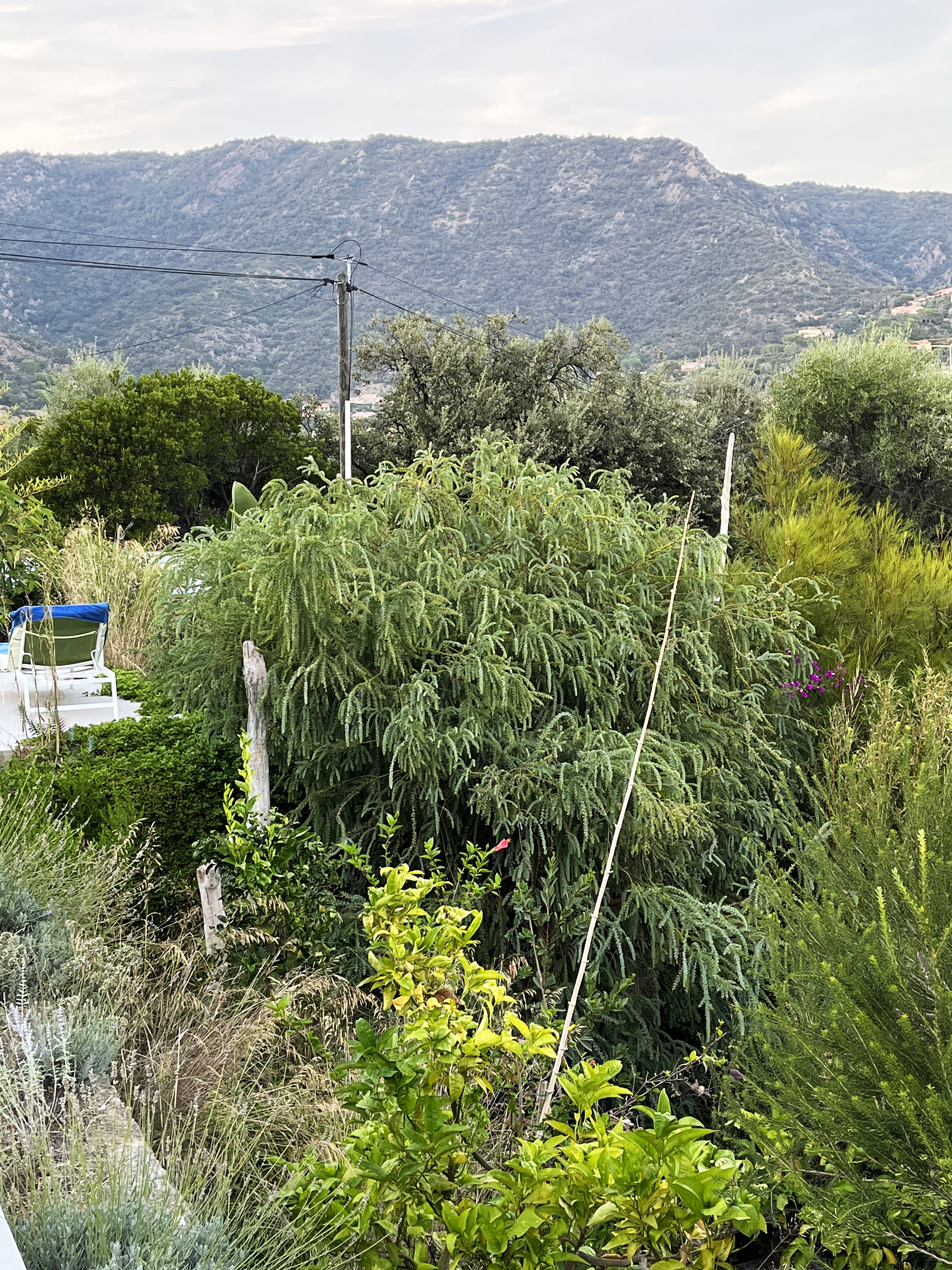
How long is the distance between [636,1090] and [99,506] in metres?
10.9

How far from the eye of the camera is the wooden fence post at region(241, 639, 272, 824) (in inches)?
145

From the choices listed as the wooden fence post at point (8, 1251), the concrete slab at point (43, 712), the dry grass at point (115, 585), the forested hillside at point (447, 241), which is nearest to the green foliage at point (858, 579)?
the concrete slab at point (43, 712)

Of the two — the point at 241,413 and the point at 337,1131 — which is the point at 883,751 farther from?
the point at 241,413

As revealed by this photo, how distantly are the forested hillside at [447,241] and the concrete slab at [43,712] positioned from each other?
20.3 metres

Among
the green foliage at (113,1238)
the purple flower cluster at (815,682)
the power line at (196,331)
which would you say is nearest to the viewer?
the green foliage at (113,1238)

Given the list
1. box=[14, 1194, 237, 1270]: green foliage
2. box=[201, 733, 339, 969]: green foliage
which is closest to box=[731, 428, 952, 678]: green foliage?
box=[201, 733, 339, 969]: green foliage

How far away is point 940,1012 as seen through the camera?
1.54 meters

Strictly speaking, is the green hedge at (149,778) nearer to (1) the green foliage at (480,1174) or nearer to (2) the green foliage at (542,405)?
(1) the green foliage at (480,1174)

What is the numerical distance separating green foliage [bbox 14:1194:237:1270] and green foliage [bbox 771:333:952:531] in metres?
11.9

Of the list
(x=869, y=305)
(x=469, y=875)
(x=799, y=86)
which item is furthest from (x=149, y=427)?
(x=799, y=86)

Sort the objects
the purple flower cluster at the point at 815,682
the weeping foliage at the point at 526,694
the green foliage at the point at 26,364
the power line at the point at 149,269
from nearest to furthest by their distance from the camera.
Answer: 1. the weeping foliage at the point at 526,694
2. the purple flower cluster at the point at 815,682
3. the power line at the point at 149,269
4. the green foliage at the point at 26,364

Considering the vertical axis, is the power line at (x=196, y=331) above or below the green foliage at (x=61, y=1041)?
above

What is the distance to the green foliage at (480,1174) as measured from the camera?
132 centimetres

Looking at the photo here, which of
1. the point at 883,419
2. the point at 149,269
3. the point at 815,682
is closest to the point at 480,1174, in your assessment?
the point at 815,682
